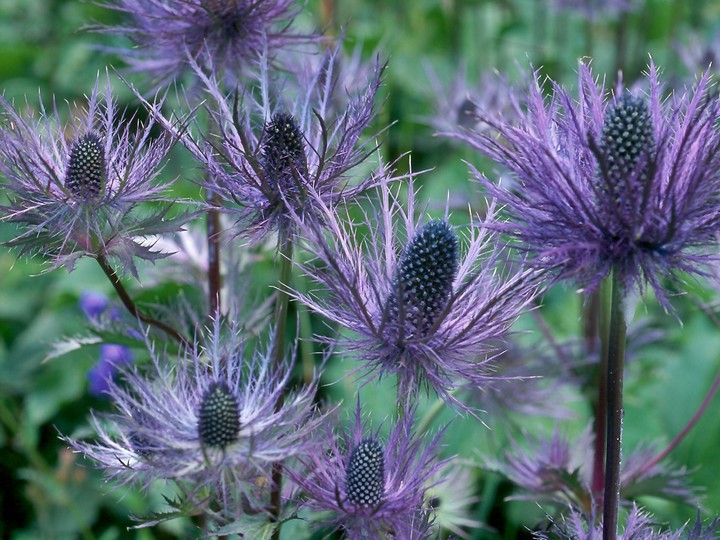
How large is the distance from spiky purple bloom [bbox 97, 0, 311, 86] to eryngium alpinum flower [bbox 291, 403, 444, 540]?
19.4 inches

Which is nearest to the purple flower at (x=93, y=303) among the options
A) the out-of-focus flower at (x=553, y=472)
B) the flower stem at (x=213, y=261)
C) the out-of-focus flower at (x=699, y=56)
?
the flower stem at (x=213, y=261)

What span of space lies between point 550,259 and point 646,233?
0.09 m

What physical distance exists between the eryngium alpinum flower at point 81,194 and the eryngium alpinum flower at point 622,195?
374 millimetres

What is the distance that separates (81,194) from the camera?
2.91 feet

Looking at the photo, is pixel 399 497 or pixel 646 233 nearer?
pixel 646 233

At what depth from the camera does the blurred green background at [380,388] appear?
159cm

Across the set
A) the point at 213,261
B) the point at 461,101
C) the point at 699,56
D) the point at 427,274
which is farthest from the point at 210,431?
the point at 699,56

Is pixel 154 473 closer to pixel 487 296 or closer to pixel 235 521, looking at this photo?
pixel 235 521

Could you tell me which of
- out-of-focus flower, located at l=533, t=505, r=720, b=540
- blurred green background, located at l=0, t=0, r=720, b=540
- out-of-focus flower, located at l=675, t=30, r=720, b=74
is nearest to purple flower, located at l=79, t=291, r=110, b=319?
blurred green background, located at l=0, t=0, r=720, b=540

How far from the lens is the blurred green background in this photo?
1593mm

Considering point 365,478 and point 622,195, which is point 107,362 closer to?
point 365,478

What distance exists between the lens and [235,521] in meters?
0.86

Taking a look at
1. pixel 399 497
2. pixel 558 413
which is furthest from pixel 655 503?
pixel 399 497

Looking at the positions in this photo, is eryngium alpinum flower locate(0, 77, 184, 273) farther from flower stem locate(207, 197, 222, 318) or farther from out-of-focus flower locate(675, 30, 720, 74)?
out-of-focus flower locate(675, 30, 720, 74)
